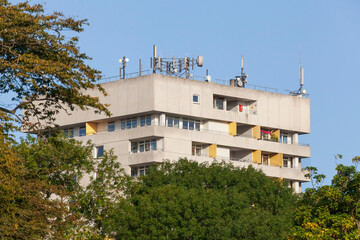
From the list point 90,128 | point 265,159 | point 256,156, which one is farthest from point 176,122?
point 265,159

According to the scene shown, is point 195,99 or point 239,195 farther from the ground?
point 195,99

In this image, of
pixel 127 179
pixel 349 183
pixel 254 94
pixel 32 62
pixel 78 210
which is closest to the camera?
pixel 32 62

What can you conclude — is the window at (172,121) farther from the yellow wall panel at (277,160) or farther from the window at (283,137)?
the window at (283,137)

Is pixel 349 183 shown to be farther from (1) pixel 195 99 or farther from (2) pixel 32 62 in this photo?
(1) pixel 195 99

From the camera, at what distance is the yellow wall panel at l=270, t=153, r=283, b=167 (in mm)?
113250

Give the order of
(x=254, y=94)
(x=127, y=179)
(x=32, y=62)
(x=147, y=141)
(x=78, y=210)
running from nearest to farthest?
(x=32, y=62), (x=78, y=210), (x=127, y=179), (x=147, y=141), (x=254, y=94)

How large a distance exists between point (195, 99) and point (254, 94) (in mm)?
9943

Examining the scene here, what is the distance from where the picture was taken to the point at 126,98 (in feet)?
339

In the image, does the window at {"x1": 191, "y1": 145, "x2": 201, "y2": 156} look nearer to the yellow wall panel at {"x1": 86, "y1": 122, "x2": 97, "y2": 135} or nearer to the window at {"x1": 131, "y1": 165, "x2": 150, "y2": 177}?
the window at {"x1": 131, "y1": 165, "x2": 150, "y2": 177}

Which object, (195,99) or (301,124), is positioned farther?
(301,124)

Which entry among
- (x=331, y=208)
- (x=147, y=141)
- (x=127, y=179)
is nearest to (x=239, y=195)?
(x=127, y=179)

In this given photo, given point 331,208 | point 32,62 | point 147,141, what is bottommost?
point 331,208

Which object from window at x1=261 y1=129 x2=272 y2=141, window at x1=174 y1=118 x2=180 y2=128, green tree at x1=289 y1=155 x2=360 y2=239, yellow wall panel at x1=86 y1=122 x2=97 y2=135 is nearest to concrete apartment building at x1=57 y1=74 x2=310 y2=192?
yellow wall panel at x1=86 y1=122 x2=97 y2=135

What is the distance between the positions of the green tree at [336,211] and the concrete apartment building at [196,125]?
46.6 meters
